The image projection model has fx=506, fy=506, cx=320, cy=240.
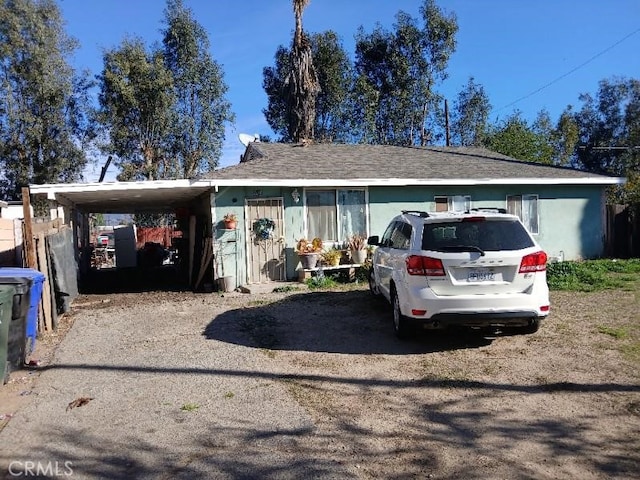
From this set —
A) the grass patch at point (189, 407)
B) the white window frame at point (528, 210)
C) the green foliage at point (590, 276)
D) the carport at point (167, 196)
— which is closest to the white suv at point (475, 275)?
the grass patch at point (189, 407)

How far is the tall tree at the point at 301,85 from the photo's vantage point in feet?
70.2

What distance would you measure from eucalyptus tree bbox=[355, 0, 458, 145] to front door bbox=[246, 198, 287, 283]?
64.6 ft

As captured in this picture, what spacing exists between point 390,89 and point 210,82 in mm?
11322

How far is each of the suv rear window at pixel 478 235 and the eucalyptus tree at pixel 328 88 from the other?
80.5 ft

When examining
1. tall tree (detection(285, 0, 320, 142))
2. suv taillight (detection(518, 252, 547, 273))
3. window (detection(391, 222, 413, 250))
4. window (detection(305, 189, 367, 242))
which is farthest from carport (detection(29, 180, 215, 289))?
suv taillight (detection(518, 252, 547, 273))

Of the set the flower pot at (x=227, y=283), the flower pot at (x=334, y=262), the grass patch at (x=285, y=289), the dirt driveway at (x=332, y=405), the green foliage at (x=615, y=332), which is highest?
the flower pot at (x=334, y=262)

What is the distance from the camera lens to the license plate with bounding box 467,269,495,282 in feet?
19.4

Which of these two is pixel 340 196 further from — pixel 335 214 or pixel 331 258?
pixel 331 258

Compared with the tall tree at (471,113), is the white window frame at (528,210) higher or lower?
lower

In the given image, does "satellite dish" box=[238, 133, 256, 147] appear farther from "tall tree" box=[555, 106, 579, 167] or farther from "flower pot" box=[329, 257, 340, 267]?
"tall tree" box=[555, 106, 579, 167]

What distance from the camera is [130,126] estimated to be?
26641 millimetres

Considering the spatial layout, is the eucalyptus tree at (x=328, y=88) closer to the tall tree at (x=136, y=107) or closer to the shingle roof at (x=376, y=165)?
the tall tree at (x=136, y=107)

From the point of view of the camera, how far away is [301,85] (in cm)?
2172

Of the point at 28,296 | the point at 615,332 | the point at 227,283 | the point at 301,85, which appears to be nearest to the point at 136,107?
the point at 301,85
